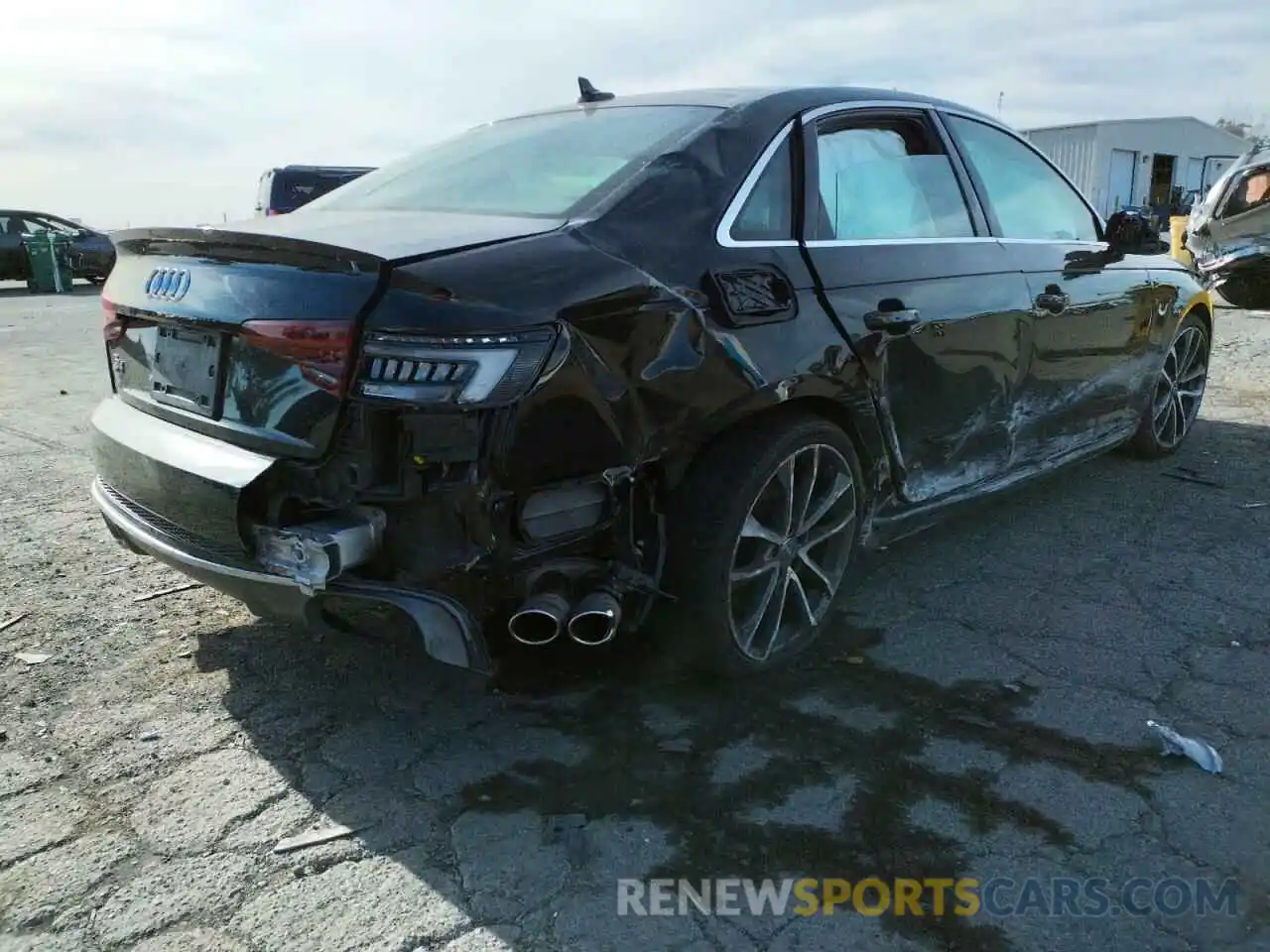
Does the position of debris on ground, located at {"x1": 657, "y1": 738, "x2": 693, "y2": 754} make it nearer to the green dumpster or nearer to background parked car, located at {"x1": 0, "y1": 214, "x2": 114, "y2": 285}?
background parked car, located at {"x1": 0, "y1": 214, "x2": 114, "y2": 285}

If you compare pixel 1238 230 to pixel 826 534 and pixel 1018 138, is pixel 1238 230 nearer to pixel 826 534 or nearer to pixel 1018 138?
pixel 1018 138

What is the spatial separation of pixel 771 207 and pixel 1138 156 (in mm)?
38115

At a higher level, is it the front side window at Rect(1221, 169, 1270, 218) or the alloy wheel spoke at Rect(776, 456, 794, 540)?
the front side window at Rect(1221, 169, 1270, 218)

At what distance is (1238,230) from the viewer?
485 inches

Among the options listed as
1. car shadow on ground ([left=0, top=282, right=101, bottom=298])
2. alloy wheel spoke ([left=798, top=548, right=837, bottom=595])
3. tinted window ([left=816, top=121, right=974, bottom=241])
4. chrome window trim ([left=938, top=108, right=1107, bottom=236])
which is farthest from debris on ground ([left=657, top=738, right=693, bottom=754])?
car shadow on ground ([left=0, top=282, right=101, bottom=298])

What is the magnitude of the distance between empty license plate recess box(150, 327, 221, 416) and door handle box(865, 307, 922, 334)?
1814 millimetres

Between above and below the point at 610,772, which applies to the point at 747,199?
above

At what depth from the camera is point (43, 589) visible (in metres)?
3.64

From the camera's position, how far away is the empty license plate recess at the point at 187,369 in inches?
97.2

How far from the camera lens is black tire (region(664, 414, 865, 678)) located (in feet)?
8.82

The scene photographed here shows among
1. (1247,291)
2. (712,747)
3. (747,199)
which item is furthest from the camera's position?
(1247,291)

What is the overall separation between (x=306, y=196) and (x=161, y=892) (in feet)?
53.3

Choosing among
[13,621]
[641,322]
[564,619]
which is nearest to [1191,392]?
[641,322]

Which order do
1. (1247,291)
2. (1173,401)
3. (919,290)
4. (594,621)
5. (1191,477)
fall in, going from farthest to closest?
(1247,291) < (1173,401) < (1191,477) < (919,290) < (594,621)
